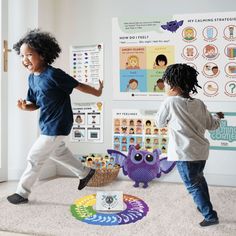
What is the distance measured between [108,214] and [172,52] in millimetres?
1189

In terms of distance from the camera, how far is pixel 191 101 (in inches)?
57.2

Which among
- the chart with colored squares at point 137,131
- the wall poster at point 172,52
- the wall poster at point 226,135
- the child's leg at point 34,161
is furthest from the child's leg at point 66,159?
the wall poster at point 226,135

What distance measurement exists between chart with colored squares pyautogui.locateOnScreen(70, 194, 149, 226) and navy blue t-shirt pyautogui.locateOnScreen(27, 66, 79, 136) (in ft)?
1.32

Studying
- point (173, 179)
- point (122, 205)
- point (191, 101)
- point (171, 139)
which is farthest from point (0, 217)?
point (173, 179)

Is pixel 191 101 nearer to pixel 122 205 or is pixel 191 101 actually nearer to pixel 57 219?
pixel 122 205

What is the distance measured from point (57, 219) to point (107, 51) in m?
1.29

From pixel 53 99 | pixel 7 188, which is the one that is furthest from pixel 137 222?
pixel 7 188

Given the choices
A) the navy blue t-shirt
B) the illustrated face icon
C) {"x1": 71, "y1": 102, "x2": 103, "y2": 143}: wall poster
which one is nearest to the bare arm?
the navy blue t-shirt

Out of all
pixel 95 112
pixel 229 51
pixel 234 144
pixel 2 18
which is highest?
pixel 2 18

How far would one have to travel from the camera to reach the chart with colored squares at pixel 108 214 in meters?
1.48

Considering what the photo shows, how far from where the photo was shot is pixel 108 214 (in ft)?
5.16

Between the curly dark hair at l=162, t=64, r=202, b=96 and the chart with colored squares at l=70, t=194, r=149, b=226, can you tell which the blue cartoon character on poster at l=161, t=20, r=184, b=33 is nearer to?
the curly dark hair at l=162, t=64, r=202, b=96

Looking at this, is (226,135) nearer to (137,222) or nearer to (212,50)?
(212,50)

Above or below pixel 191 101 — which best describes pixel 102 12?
above
